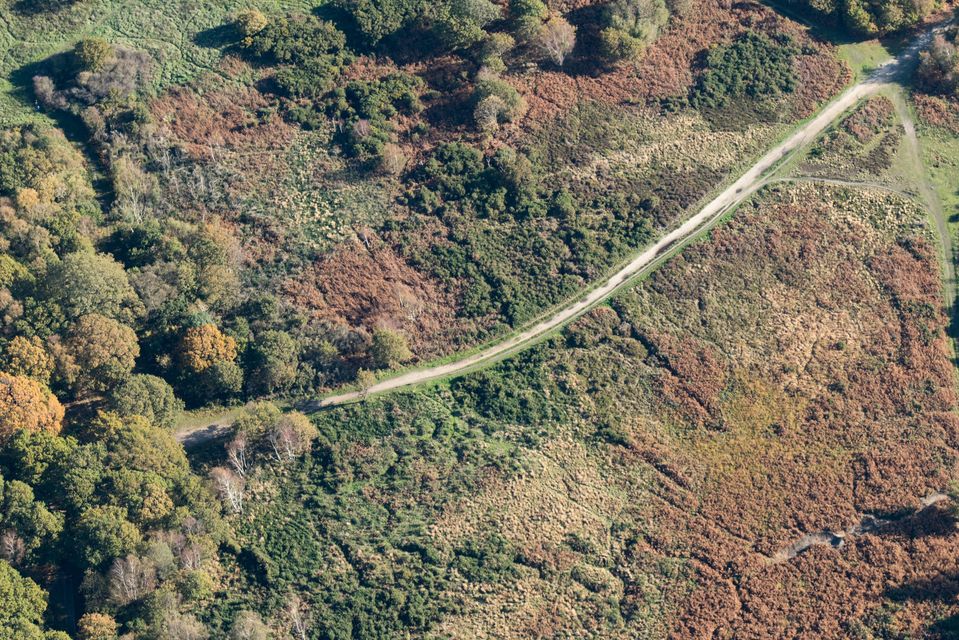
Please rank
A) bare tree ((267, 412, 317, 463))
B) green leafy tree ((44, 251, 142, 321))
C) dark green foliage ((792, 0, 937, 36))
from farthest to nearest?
dark green foliage ((792, 0, 937, 36)) < green leafy tree ((44, 251, 142, 321)) < bare tree ((267, 412, 317, 463))

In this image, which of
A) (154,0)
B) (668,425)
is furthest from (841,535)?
(154,0)

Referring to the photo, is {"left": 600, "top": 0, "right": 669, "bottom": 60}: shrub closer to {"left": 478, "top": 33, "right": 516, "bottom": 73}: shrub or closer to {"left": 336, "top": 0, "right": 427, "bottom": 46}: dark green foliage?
{"left": 478, "top": 33, "right": 516, "bottom": 73}: shrub

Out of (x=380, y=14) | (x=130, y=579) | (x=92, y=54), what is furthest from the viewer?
(x=380, y=14)

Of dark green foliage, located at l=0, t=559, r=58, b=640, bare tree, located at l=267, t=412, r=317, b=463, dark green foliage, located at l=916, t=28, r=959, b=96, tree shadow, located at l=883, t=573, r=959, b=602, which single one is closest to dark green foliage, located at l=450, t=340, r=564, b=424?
bare tree, located at l=267, t=412, r=317, b=463

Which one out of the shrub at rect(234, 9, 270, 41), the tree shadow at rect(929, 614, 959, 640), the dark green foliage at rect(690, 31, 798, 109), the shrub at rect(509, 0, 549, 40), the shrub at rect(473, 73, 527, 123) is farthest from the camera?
the dark green foliage at rect(690, 31, 798, 109)

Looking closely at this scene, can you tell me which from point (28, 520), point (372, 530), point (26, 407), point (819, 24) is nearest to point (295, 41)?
point (26, 407)

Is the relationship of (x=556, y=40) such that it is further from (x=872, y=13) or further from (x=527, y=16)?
(x=872, y=13)

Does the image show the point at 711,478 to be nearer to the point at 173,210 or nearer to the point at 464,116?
the point at 464,116
